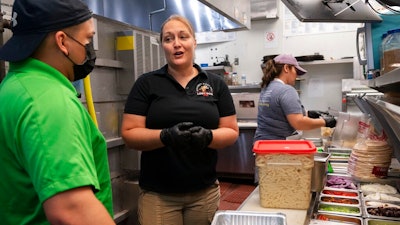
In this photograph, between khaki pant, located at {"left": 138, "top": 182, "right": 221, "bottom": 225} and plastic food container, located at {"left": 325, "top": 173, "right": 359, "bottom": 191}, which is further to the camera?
plastic food container, located at {"left": 325, "top": 173, "right": 359, "bottom": 191}

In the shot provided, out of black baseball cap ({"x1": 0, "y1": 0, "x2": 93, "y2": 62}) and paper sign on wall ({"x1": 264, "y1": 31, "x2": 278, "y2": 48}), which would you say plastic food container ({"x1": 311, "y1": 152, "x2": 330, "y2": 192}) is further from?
paper sign on wall ({"x1": 264, "y1": 31, "x2": 278, "y2": 48})

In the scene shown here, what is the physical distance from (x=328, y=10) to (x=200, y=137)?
143cm

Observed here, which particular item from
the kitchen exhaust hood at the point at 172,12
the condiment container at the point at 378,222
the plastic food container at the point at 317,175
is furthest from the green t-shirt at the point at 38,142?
the kitchen exhaust hood at the point at 172,12

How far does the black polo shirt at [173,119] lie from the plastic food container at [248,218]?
0.42 metres

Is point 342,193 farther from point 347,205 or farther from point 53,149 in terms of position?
point 53,149

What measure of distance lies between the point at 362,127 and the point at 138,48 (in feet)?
5.40

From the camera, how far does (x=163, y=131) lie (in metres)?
1.45

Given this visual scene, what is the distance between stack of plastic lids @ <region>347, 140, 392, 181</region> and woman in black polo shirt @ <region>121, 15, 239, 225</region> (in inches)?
30.1

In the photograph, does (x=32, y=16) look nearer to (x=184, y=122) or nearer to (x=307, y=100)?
(x=184, y=122)

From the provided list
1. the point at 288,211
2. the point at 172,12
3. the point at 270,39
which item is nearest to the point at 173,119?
the point at 288,211

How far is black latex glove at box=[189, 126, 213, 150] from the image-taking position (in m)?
1.43

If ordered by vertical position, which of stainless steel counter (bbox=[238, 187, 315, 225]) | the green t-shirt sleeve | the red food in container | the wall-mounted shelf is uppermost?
the wall-mounted shelf

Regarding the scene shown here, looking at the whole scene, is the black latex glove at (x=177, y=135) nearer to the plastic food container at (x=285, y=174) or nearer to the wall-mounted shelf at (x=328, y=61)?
the plastic food container at (x=285, y=174)

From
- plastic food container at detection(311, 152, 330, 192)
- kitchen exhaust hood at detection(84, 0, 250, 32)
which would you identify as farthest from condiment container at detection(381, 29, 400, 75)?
kitchen exhaust hood at detection(84, 0, 250, 32)
